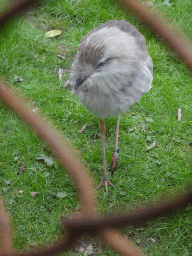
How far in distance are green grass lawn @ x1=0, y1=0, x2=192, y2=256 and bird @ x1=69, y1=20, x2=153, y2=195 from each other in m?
0.22

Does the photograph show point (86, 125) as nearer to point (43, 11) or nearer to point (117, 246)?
point (43, 11)

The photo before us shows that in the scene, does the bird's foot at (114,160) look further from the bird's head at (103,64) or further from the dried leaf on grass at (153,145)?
the bird's head at (103,64)

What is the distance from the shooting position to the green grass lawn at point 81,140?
2465 mm

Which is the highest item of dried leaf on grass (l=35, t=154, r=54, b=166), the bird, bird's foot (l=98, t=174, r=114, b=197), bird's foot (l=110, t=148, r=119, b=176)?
the bird

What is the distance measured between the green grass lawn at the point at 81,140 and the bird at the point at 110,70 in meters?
0.22

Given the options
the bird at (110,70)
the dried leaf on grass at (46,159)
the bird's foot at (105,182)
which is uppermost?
the bird at (110,70)

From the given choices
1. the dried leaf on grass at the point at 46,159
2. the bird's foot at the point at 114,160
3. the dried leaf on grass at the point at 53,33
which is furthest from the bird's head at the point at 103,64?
the dried leaf on grass at the point at 53,33

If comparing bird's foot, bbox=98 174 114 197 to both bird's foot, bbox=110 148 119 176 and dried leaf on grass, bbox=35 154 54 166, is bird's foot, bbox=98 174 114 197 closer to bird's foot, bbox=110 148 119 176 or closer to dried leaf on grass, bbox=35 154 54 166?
bird's foot, bbox=110 148 119 176

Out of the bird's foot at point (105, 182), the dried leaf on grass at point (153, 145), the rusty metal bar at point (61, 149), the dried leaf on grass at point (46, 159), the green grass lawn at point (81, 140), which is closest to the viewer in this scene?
the rusty metal bar at point (61, 149)

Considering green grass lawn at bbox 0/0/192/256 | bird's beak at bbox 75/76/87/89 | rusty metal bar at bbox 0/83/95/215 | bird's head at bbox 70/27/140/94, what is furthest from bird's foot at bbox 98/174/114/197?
rusty metal bar at bbox 0/83/95/215

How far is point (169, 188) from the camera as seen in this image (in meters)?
2.65

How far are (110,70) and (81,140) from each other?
1345 mm

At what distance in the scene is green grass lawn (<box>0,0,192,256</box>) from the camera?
8.09 ft

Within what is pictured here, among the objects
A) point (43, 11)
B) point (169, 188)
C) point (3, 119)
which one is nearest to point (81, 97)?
point (169, 188)
